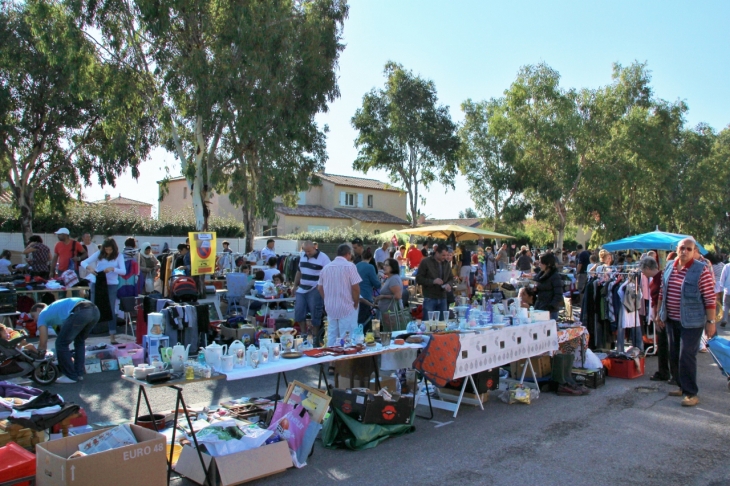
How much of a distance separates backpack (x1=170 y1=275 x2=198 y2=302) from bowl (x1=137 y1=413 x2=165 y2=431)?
4.22 meters

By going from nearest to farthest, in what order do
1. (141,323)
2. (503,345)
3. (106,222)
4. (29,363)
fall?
(503,345) < (29,363) < (141,323) < (106,222)

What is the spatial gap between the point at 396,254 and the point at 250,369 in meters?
13.3

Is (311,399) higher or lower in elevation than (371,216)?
lower

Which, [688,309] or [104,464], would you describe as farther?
[688,309]

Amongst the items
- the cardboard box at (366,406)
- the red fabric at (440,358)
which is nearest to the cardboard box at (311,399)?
the cardboard box at (366,406)

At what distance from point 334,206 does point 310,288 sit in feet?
105

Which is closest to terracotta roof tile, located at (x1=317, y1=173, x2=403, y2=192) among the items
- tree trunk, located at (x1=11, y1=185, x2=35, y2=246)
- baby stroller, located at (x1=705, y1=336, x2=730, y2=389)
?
tree trunk, located at (x1=11, y1=185, x2=35, y2=246)

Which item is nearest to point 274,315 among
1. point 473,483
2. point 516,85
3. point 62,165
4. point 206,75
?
point 473,483

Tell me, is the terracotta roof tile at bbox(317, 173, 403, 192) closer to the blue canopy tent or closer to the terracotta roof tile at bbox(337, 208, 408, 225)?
the terracotta roof tile at bbox(337, 208, 408, 225)

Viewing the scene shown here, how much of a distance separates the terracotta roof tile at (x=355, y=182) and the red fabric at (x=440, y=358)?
34.3 meters

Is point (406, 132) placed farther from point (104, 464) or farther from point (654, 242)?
point (104, 464)

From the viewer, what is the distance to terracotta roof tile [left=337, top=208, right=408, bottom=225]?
3934 cm

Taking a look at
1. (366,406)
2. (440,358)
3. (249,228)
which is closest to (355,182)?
(249,228)

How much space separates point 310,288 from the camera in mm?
8023
